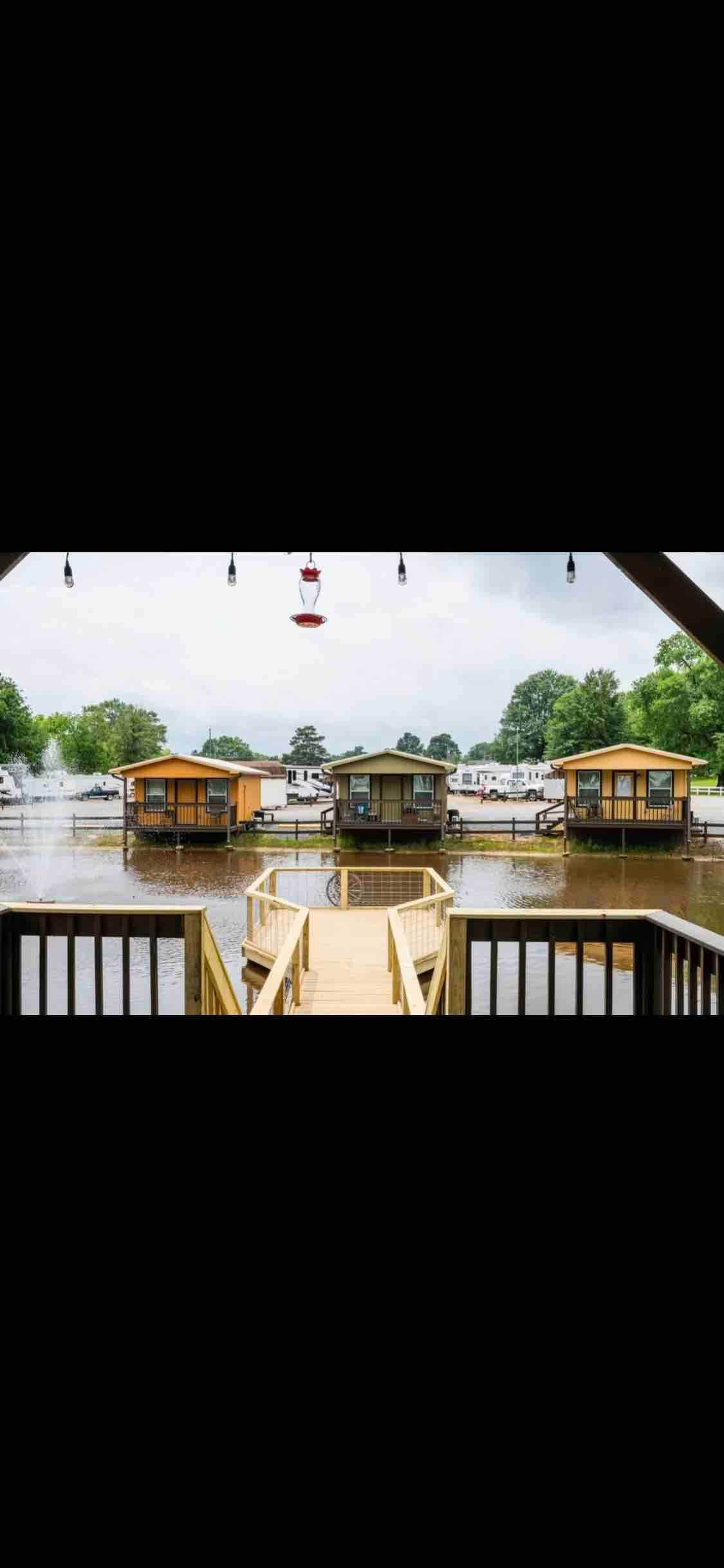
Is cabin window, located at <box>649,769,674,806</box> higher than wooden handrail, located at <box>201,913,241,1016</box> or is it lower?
higher

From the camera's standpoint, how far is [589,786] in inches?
573

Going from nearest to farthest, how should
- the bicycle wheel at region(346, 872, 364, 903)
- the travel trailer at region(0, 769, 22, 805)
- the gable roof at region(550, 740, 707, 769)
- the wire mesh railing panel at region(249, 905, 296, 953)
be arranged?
the wire mesh railing panel at region(249, 905, 296, 953) < the bicycle wheel at region(346, 872, 364, 903) < the gable roof at region(550, 740, 707, 769) < the travel trailer at region(0, 769, 22, 805)

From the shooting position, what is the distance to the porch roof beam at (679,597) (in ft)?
4.98

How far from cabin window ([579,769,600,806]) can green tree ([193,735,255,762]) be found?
291 inches

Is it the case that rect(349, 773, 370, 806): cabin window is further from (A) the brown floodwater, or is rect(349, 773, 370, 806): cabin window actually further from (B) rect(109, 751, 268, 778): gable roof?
(B) rect(109, 751, 268, 778): gable roof

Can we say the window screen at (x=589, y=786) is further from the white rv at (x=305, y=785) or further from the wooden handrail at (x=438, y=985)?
the wooden handrail at (x=438, y=985)

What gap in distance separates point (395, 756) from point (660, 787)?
5.33 meters

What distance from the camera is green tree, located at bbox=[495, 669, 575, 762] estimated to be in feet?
59.8

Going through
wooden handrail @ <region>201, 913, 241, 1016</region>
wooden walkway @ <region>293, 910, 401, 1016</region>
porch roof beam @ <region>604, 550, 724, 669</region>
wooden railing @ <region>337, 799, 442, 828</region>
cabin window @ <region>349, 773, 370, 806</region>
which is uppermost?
porch roof beam @ <region>604, 550, 724, 669</region>

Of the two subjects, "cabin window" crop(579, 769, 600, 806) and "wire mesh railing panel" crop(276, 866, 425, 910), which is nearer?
"wire mesh railing panel" crop(276, 866, 425, 910)

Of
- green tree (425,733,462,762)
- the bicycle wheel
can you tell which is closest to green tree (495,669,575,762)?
green tree (425,733,462,762)
